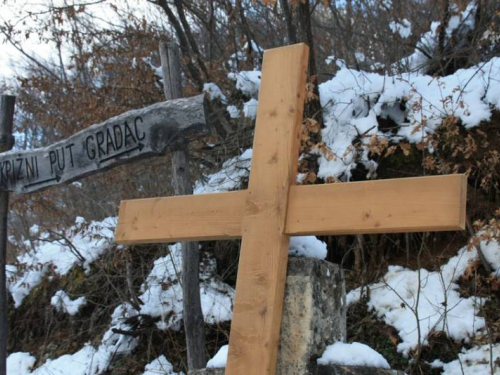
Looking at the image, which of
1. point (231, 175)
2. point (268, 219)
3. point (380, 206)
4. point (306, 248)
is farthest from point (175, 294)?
point (380, 206)

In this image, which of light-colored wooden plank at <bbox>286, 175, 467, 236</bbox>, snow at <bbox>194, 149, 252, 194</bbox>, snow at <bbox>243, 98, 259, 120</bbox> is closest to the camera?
light-colored wooden plank at <bbox>286, 175, 467, 236</bbox>

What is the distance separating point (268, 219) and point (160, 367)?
3.39 metres

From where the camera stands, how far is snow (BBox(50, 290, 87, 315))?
6.87 metres

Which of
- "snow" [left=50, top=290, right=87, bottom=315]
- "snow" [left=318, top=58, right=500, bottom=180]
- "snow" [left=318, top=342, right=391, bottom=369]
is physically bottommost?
"snow" [left=318, top=342, right=391, bottom=369]

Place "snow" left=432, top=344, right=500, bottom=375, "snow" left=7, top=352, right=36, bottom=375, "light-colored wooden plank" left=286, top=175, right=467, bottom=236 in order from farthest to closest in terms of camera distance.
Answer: "snow" left=7, top=352, right=36, bottom=375, "snow" left=432, top=344, right=500, bottom=375, "light-colored wooden plank" left=286, top=175, right=467, bottom=236

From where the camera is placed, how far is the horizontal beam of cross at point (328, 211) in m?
2.23

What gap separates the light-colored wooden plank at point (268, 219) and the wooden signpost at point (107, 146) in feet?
2.55

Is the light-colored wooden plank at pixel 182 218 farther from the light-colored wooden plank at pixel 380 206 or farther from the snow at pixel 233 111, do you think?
the snow at pixel 233 111

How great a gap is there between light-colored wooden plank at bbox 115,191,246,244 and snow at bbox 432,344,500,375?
8.02ft

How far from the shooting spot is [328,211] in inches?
97.6

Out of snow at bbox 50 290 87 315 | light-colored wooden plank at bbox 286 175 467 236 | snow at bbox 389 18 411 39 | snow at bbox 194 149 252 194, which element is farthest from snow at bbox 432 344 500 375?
snow at bbox 389 18 411 39

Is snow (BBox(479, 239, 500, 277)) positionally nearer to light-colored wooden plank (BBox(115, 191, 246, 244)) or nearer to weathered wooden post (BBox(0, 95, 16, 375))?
light-colored wooden plank (BBox(115, 191, 246, 244))

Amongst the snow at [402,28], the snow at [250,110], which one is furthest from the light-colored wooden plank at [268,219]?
the snow at [402,28]

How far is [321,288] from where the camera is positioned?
2629 mm
